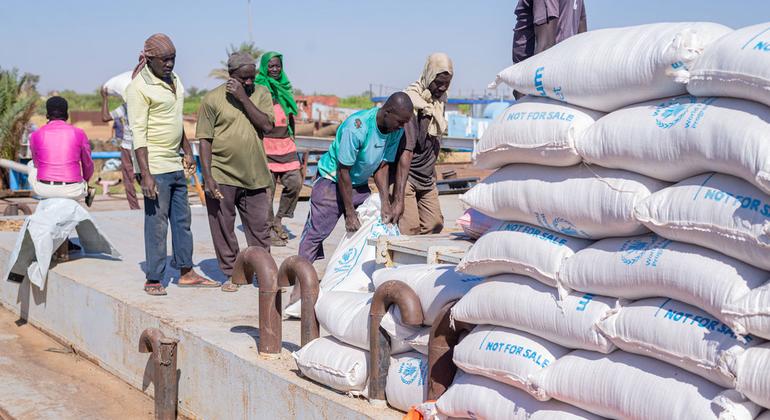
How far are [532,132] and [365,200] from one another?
8.64 feet

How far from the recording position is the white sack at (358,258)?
555 centimetres

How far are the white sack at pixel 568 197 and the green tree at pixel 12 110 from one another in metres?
17.5

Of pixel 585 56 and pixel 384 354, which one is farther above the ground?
pixel 585 56

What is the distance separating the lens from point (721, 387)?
9.16ft

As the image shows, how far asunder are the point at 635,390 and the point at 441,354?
0.97 meters

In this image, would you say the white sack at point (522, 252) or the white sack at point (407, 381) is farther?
the white sack at point (407, 381)

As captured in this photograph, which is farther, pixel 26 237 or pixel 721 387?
pixel 26 237

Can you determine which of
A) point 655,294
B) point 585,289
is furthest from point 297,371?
point 655,294

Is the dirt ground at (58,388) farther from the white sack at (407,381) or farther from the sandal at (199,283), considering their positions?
the white sack at (407,381)

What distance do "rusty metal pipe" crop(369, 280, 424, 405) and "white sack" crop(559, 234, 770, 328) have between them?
2.86 feet

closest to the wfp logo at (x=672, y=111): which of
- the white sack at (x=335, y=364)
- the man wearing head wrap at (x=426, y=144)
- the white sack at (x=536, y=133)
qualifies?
the white sack at (x=536, y=133)

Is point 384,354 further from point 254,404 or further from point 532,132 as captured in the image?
point 532,132

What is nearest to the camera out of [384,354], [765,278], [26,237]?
[765,278]

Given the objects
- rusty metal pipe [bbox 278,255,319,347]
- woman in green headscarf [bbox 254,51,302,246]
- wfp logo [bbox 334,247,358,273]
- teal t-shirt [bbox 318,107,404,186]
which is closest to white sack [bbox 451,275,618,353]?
rusty metal pipe [bbox 278,255,319,347]
